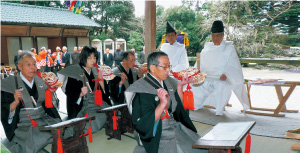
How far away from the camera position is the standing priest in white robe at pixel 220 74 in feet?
18.1

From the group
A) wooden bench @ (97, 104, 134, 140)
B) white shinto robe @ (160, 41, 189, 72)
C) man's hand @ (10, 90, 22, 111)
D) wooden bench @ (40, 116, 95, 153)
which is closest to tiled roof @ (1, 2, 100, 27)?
white shinto robe @ (160, 41, 189, 72)

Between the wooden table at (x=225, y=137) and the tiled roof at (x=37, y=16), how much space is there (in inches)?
601

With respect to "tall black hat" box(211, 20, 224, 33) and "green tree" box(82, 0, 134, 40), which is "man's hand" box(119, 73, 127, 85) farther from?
"green tree" box(82, 0, 134, 40)

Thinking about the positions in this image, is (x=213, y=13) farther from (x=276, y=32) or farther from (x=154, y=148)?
(x=154, y=148)

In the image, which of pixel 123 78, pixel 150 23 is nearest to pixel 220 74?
pixel 150 23

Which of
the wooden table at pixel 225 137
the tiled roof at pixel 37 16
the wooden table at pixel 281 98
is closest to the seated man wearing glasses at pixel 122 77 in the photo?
the wooden table at pixel 225 137

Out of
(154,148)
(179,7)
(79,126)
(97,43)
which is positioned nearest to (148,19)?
(79,126)

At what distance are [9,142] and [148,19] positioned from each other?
12.1ft

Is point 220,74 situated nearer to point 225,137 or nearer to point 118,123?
point 118,123

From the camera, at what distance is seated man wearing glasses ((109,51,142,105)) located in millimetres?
4875

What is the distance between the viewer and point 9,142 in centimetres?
363

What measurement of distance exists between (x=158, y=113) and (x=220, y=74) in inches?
149

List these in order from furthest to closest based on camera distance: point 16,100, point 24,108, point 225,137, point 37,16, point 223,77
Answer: point 37,16 → point 223,77 → point 24,108 → point 16,100 → point 225,137

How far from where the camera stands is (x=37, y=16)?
655 inches
